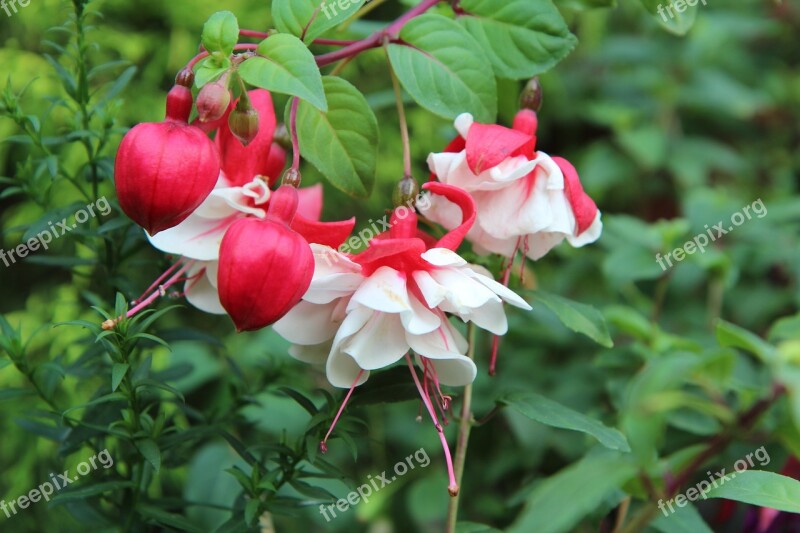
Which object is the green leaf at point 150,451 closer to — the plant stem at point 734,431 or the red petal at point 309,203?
the red petal at point 309,203

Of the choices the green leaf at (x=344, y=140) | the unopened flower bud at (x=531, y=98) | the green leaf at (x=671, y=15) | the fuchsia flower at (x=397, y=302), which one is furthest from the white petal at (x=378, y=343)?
the green leaf at (x=671, y=15)

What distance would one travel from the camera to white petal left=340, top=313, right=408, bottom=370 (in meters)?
0.48

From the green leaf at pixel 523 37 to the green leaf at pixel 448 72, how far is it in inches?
1.6

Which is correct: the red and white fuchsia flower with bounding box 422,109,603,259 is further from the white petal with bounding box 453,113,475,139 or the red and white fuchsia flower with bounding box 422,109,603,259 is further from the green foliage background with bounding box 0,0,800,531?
the green foliage background with bounding box 0,0,800,531

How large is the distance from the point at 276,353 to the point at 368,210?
0.42 m

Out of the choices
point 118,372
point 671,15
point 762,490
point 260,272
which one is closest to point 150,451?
point 118,372

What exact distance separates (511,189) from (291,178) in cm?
15

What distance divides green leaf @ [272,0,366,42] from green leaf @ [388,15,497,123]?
69 millimetres

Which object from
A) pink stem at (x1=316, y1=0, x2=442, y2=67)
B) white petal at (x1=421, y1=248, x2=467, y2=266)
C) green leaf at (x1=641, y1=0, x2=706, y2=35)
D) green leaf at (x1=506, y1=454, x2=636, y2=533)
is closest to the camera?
green leaf at (x1=506, y1=454, x2=636, y2=533)

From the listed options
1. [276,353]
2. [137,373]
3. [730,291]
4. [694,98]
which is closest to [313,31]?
[137,373]

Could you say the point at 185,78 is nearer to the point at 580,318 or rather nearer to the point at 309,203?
the point at 309,203

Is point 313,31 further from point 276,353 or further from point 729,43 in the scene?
point 729,43

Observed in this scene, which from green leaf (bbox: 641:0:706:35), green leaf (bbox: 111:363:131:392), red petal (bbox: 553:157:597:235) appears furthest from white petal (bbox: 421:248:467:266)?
green leaf (bbox: 641:0:706:35)

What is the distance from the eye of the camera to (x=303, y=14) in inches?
21.5
